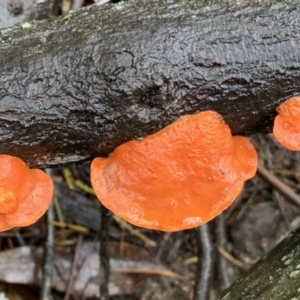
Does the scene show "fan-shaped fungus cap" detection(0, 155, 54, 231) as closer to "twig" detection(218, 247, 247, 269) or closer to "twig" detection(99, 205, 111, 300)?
"twig" detection(99, 205, 111, 300)

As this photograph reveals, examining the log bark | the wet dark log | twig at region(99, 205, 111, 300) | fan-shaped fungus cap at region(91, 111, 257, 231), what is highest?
the log bark

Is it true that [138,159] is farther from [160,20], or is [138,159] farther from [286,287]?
[286,287]

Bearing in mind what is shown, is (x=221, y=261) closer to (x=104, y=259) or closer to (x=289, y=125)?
(x=104, y=259)

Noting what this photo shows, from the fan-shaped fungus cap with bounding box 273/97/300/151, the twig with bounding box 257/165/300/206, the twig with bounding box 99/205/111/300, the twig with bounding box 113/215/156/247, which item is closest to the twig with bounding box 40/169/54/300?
the twig with bounding box 99/205/111/300

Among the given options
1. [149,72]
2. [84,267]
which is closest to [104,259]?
[84,267]

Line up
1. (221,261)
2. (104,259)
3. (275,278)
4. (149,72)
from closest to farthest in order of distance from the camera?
(149,72) → (275,278) → (104,259) → (221,261)

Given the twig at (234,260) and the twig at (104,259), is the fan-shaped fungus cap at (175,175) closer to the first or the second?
the twig at (104,259)

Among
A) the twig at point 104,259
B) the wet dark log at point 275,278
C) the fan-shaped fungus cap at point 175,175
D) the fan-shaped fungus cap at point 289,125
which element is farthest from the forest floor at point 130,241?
the fan-shaped fungus cap at point 289,125
